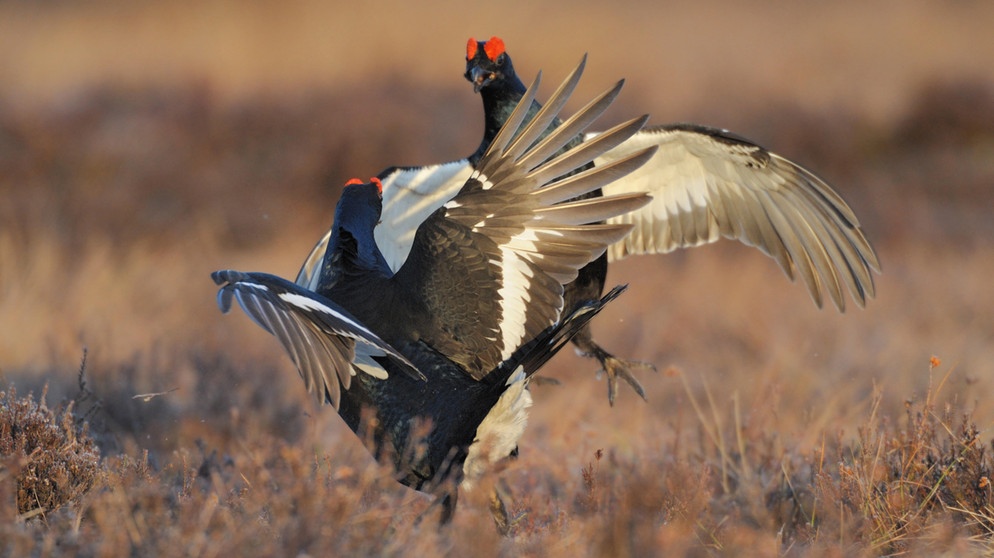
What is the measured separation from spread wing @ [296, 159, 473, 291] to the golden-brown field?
75 centimetres

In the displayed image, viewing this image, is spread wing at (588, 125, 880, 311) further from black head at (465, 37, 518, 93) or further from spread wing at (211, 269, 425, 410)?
spread wing at (211, 269, 425, 410)

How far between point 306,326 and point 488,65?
1729 millimetres

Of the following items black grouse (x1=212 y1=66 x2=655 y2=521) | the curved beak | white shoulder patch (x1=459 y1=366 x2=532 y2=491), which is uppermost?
the curved beak

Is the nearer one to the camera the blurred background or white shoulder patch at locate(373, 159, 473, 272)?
white shoulder patch at locate(373, 159, 473, 272)

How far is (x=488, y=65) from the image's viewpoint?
13.5 feet

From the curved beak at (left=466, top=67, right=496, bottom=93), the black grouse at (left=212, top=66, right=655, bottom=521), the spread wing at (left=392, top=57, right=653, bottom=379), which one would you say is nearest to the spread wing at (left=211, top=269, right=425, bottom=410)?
the black grouse at (left=212, top=66, right=655, bottom=521)

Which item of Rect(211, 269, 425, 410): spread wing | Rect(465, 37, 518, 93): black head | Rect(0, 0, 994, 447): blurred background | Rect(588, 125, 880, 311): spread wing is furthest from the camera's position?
Rect(0, 0, 994, 447): blurred background

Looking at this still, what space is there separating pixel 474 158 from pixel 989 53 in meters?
9.76

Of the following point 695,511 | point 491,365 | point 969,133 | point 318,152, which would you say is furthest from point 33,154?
point 969,133

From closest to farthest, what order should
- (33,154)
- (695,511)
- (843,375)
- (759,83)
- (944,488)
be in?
1. (695,511)
2. (944,488)
3. (843,375)
4. (33,154)
5. (759,83)

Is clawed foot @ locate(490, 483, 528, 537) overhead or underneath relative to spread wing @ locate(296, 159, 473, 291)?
underneath

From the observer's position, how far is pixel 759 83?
11344 millimetres

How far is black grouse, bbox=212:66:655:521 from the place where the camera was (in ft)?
9.46

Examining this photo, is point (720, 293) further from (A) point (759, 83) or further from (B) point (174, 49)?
(B) point (174, 49)
